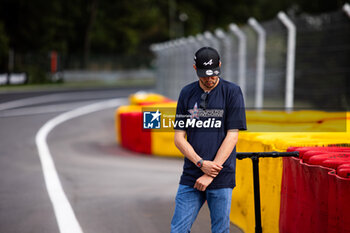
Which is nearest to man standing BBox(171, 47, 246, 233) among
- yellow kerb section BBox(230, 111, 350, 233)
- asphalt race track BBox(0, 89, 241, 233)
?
yellow kerb section BBox(230, 111, 350, 233)

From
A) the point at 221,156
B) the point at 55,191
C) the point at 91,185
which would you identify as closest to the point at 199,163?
the point at 221,156

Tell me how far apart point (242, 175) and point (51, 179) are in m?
4.05

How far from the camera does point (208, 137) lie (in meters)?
4.28

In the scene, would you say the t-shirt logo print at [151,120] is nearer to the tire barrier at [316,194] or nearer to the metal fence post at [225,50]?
the tire barrier at [316,194]

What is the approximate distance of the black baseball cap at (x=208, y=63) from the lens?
4.19 meters

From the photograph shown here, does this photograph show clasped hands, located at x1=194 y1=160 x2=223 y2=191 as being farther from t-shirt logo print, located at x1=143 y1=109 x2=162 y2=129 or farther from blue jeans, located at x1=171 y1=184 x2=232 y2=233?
t-shirt logo print, located at x1=143 y1=109 x2=162 y2=129

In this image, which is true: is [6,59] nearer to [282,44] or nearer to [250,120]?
[282,44]

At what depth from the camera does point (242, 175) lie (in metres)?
6.67

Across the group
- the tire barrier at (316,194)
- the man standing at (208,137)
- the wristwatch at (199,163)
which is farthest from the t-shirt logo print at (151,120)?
the tire barrier at (316,194)

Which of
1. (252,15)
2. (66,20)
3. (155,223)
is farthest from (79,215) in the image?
(252,15)

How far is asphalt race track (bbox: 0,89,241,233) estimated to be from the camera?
684cm

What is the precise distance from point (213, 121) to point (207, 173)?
0.36m

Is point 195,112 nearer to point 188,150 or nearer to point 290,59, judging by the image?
point 188,150

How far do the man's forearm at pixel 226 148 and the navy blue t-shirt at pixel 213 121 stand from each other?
2.0 inches
